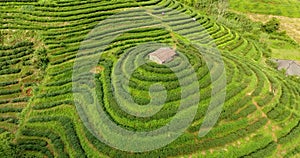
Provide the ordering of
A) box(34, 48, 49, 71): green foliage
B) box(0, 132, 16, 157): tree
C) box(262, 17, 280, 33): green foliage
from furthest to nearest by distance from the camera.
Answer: box(262, 17, 280, 33): green foliage
box(34, 48, 49, 71): green foliage
box(0, 132, 16, 157): tree

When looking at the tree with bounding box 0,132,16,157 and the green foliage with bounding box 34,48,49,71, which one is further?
the green foliage with bounding box 34,48,49,71

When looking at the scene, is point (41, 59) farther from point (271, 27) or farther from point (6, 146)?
point (271, 27)

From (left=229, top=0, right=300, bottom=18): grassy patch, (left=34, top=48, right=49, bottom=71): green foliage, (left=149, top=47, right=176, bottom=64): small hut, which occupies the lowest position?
(left=229, top=0, right=300, bottom=18): grassy patch

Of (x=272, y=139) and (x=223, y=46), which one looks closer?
(x=272, y=139)

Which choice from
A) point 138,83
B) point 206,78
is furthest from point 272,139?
point 138,83

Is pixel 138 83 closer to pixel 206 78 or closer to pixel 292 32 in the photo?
pixel 206 78

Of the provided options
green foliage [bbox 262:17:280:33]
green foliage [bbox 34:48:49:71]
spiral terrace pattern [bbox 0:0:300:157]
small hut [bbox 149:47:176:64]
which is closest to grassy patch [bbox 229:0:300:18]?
green foliage [bbox 262:17:280:33]

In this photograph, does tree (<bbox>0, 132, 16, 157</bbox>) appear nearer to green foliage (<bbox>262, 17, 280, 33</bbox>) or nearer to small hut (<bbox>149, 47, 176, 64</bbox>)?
small hut (<bbox>149, 47, 176, 64</bbox>)
